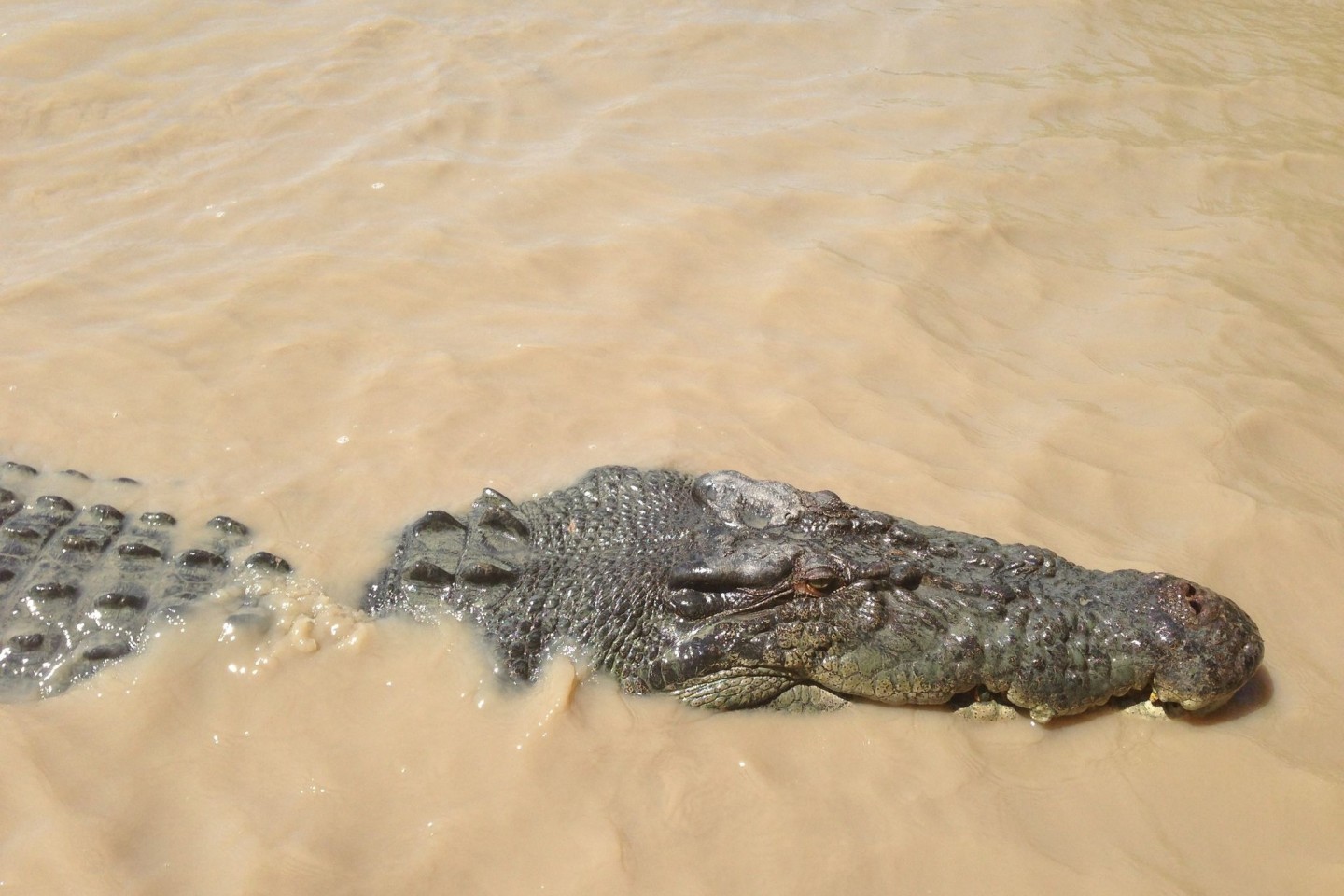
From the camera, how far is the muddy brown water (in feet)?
9.81

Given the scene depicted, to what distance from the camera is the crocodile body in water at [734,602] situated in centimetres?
317

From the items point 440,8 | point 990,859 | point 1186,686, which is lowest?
point 990,859

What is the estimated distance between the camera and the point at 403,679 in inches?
130

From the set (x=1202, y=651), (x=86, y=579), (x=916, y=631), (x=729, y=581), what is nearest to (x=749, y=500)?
(x=729, y=581)

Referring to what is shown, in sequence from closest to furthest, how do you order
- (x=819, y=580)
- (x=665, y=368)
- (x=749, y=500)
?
(x=819, y=580)
(x=749, y=500)
(x=665, y=368)

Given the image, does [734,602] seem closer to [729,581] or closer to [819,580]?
[729,581]

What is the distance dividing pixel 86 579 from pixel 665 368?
2506mm

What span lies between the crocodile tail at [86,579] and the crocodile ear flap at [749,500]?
142cm

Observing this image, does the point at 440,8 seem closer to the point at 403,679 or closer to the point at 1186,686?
the point at 403,679

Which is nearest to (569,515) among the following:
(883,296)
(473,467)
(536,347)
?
(473,467)

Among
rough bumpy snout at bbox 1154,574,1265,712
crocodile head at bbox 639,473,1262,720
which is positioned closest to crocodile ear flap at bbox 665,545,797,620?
crocodile head at bbox 639,473,1262,720

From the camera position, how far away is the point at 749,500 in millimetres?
3557

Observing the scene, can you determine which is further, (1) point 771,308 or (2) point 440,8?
(2) point 440,8

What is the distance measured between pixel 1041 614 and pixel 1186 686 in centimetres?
45
